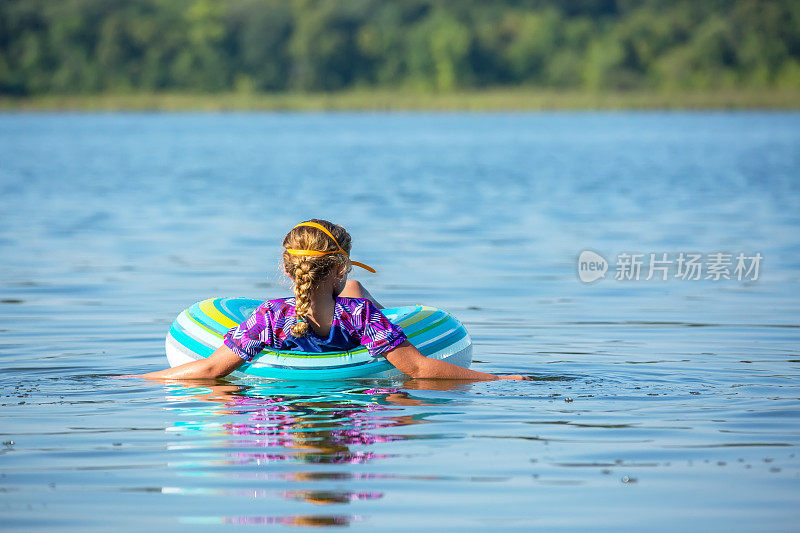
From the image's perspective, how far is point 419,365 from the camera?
745 centimetres

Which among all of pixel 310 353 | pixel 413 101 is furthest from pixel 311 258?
pixel 413 101

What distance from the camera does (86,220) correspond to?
1992 cm

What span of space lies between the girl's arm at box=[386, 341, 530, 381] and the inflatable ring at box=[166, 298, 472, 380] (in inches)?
4.2

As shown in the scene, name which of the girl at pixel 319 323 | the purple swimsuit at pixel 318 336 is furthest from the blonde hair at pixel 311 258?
the purple swimsuit at pixel 318 336

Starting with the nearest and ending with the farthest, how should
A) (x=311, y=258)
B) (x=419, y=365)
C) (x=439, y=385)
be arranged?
1. (x=311, y=258)
2. (x=419, y=365)
3. (x=439, y=385)

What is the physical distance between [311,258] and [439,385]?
1.16 m

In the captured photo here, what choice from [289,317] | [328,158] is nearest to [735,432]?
[289,317]

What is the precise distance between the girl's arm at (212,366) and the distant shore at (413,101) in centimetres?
8876

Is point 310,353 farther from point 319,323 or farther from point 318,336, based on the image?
point 319,323

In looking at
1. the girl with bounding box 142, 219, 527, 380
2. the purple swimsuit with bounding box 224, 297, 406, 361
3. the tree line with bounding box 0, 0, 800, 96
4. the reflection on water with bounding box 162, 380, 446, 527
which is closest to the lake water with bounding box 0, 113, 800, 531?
the reflection on water with bounding box 162, 380, 446, 527

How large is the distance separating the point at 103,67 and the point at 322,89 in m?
20.4

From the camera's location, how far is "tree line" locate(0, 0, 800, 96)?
106 meters

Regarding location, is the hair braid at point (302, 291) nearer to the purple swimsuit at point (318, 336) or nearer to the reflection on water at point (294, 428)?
the purple swimsuit at point (318, 336)

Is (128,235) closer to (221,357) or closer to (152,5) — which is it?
(221,357)
